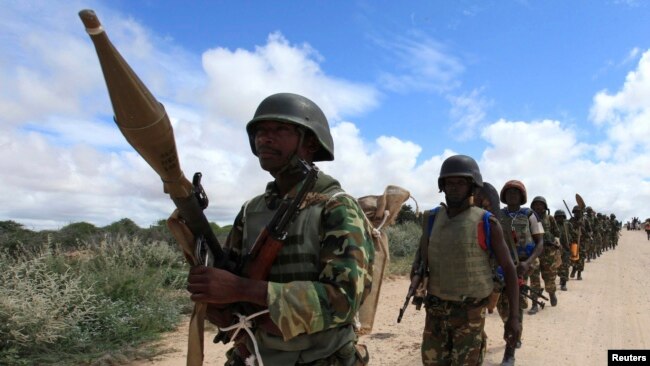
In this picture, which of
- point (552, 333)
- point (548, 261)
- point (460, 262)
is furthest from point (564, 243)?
point (460, 262)

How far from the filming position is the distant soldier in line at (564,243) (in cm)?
1169

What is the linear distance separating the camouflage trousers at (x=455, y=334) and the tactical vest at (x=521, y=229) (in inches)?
119

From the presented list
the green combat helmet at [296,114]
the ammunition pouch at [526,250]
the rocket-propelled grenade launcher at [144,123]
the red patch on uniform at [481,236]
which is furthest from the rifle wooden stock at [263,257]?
the ammunition pouch at [526,250]

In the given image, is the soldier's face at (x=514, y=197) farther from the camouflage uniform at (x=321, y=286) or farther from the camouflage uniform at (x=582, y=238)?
the camouflage uniform at (x=582, y=238)

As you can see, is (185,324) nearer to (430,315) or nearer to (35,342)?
(35,342)

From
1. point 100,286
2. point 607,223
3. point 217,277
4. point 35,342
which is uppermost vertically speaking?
point 607,223

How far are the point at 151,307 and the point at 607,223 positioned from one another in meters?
27.9

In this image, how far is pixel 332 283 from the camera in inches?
67.0

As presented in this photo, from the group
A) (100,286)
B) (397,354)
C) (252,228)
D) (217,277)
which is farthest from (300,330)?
(100,286)

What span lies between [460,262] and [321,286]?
7.57 ft

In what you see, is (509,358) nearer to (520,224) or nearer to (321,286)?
(520,224)

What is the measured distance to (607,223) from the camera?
90.6 feet

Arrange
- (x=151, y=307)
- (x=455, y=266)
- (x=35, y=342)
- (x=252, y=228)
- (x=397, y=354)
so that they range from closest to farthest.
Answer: (x=252, y=228) → (x=455, y=266) → (x=35, y=342) → (x=397, y=354) → (x=151, y=307)

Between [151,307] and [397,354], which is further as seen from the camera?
[151,307]
